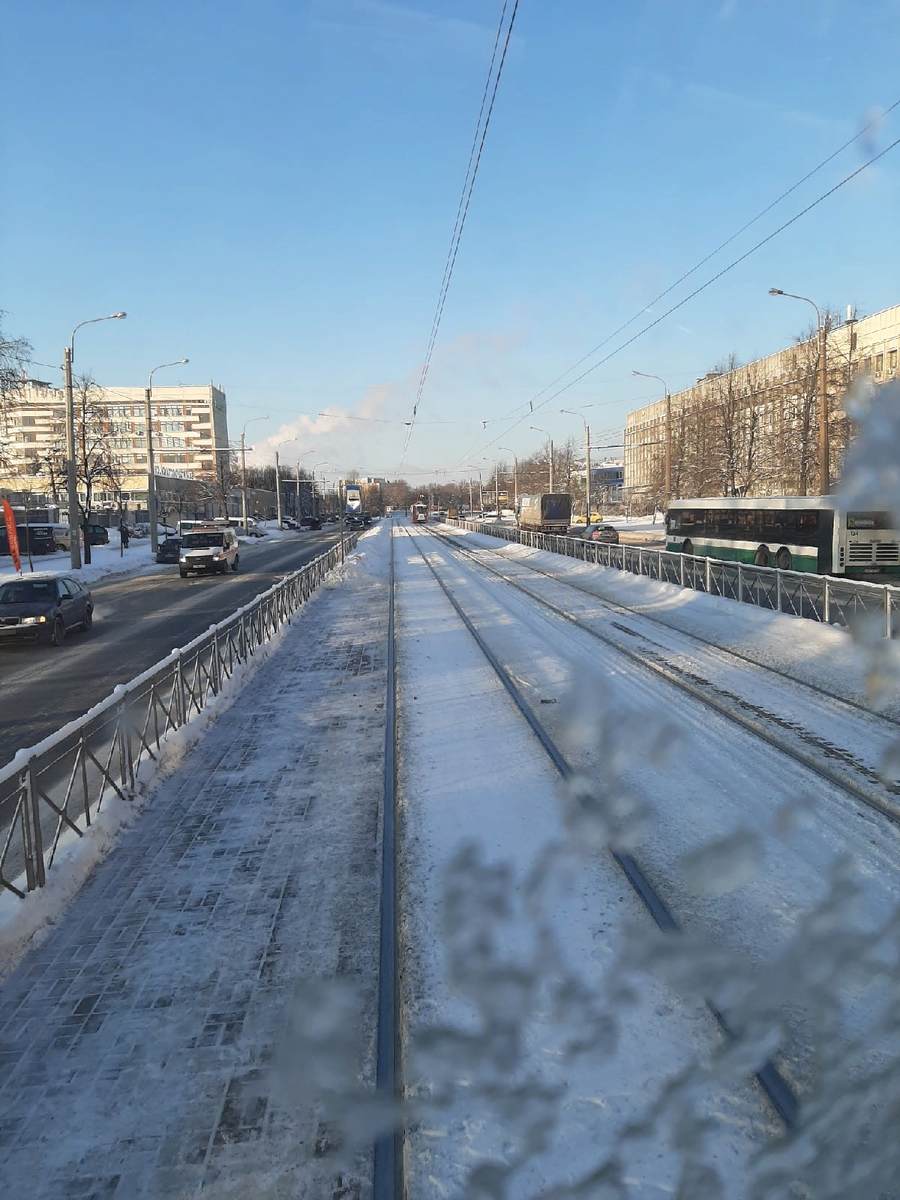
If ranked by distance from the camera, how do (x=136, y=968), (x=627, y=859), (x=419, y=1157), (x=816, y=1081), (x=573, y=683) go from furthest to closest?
(x=573, y=683)
(x=627, y=859)
(x=136, y=968)
(x=816, y=1081)
(x=419, y=1157)

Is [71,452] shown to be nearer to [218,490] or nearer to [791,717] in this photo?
[791,717]

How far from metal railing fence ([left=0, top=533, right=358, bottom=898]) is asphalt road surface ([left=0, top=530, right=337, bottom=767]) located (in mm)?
1459

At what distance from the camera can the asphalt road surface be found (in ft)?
29.9

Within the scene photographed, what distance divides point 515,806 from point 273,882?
5.84 ft

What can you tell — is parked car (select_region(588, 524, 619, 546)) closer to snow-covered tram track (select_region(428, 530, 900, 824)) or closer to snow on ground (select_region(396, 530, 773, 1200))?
snow-covered tram track (select_region(428, 530, 900, 824))

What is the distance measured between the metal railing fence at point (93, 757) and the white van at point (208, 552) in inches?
727

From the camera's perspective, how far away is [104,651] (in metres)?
13.3

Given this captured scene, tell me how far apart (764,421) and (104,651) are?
11.5 metres

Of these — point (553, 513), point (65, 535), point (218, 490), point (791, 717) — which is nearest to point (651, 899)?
point (791, 717)

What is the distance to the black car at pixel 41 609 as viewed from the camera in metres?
14.0

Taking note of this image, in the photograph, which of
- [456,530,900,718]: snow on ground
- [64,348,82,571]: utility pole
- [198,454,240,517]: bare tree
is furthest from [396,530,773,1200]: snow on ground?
[198,454,240,517]: bare tree

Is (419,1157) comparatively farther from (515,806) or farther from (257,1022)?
(515,806)

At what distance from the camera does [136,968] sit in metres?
3.92

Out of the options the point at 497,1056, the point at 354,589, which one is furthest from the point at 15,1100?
the point at 354,589
